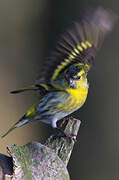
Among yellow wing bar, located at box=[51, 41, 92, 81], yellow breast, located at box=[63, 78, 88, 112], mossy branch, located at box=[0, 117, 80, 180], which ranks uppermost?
yellow wing bar, located at box=[51, 41, 92, 81]

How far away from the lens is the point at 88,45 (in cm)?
332

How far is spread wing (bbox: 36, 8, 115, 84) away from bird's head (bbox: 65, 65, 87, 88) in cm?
24

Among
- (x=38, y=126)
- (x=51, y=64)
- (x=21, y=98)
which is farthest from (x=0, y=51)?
(x=51, y=64)

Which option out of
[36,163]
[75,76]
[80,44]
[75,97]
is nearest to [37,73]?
[80,44]

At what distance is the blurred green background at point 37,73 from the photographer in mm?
4617

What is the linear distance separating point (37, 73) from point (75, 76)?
2339 mm

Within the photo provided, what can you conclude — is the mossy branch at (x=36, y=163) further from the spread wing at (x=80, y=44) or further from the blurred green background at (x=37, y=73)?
the blurred green background at (x=37, y=73)

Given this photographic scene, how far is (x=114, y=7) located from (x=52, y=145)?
100 inches

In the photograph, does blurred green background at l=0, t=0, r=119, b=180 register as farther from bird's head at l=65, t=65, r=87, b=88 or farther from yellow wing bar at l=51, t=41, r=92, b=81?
bird's head at l=65, t=65, r=87, b=88

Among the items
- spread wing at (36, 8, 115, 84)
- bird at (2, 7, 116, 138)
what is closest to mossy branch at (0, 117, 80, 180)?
bird at (2, 7, 116, 138)

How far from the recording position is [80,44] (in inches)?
130

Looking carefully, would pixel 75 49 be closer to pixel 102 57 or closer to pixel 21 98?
pixel 102 57

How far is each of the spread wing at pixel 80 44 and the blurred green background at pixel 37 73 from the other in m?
1.24

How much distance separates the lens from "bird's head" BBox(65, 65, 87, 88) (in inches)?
112
